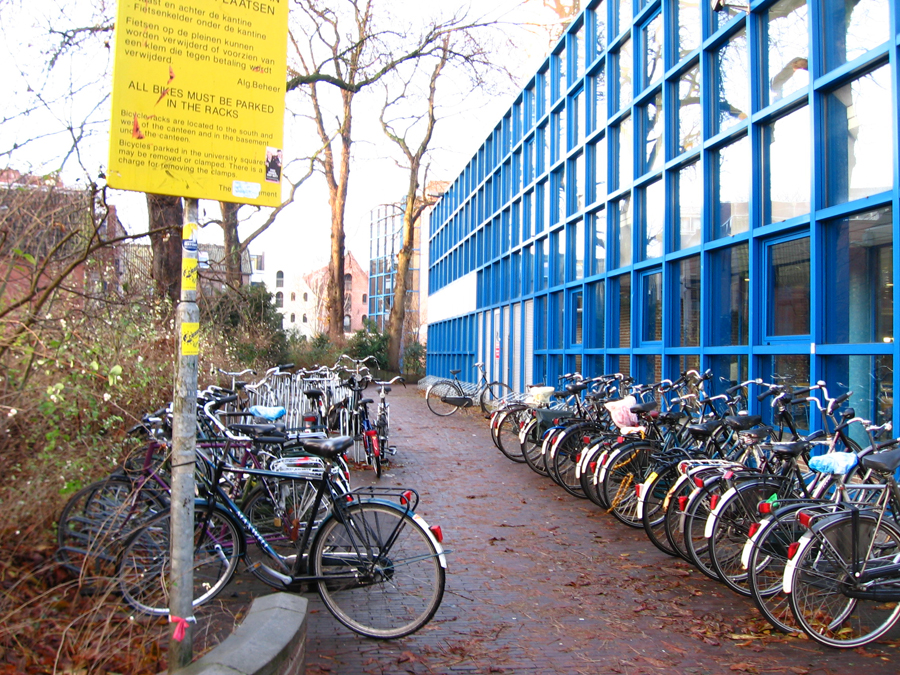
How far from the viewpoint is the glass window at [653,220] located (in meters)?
11.2

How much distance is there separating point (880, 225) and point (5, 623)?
273 inches

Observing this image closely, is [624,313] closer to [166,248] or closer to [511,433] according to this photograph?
[511,433]

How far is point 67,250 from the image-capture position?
6.55 meters

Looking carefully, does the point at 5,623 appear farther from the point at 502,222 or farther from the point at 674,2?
the point at 502,222

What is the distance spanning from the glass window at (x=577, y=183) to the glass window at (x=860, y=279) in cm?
737

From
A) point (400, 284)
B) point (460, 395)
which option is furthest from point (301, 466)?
point (400, 284)

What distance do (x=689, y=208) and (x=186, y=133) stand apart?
8446 millimetres

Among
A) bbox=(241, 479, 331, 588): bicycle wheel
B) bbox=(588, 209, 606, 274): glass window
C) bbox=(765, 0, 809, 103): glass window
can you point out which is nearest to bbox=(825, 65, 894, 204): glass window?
bbox=(765, 0, 809, 103): glass window

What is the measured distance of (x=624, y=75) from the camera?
1287 centimetres

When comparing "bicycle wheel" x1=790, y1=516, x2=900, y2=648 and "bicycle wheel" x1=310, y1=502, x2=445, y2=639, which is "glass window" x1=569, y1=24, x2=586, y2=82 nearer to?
"bicycle wheel" x1=790, y1=516, x2=900, y2=648

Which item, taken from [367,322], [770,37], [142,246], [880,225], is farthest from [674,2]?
[367,322]

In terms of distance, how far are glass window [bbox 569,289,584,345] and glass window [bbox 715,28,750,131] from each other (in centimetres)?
517

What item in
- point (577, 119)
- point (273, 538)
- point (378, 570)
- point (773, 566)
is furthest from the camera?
point (577, 119)

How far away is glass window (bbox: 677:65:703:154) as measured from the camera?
1033 centimetres
